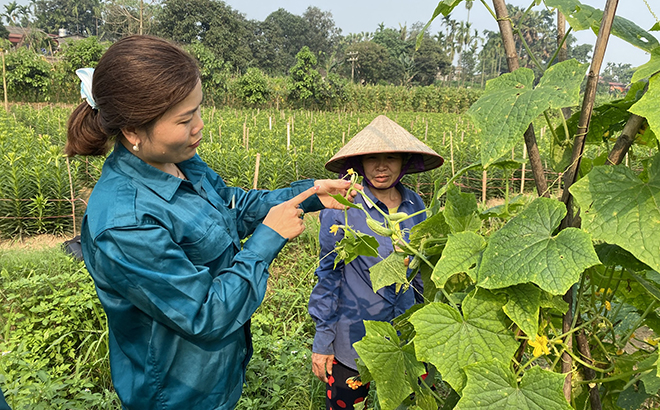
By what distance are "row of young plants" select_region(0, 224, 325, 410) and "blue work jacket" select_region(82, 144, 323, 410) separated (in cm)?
126

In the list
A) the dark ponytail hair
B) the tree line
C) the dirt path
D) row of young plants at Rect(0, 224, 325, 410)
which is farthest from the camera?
the tree line

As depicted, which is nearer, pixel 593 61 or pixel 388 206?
pixel 593 61

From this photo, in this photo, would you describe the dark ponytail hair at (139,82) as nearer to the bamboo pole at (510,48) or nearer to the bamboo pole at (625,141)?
the bamboo pole at (510,48)

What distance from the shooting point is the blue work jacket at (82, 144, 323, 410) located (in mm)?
1137

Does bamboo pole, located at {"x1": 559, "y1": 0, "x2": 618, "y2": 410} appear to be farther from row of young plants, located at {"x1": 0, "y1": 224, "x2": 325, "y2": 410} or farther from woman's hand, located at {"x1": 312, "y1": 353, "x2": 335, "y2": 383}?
row of young plants, located at {"x1": 0, "y1": 224, "x2": 325, "y2": 410}

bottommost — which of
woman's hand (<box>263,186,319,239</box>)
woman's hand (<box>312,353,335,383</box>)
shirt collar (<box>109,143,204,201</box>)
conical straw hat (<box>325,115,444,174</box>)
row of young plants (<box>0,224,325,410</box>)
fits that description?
row of young plants (<box>0,224,325,410</box>)

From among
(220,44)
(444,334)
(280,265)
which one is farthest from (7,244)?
(220,44)

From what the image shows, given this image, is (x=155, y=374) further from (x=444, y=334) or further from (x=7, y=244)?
(x=7, y=244)

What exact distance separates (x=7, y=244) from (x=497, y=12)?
689 cm

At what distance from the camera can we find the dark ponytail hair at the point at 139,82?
48.4 inches

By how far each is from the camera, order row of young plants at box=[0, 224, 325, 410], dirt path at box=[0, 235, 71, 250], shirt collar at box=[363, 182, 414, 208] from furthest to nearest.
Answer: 1. dirt path at box=[0, 235, 71, 250]
2. row of young plants at box=[0, 224, 325, 410]
3. shirt collar at box=[363, 182, 414, 208]

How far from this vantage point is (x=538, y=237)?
73 centimetres

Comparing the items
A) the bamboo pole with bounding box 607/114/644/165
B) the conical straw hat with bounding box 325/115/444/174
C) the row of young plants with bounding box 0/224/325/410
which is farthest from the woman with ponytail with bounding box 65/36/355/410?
the row of young plants with bounding box 0/224/325/410

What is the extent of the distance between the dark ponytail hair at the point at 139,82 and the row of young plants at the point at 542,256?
63cm
